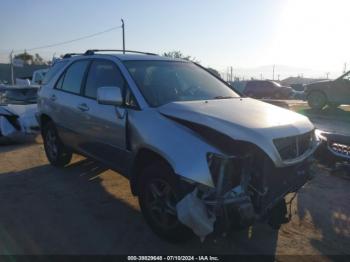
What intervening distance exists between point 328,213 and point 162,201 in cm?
217

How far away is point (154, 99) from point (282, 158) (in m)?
1.55

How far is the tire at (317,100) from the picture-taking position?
17.4 metres

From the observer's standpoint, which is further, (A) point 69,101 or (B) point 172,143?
(A) point 69,101

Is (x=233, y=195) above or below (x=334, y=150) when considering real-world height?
above

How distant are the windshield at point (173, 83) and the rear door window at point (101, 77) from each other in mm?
188

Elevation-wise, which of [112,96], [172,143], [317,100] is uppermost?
[112,96]

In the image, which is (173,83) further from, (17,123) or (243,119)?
(17,123)

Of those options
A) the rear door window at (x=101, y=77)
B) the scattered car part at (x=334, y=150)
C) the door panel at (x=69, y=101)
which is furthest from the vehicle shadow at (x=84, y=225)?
the scattered car part at (x=334, y=150)

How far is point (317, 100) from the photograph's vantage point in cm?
1762

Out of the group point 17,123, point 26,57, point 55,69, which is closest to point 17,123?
point 17,123

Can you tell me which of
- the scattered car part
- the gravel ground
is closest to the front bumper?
the gravel ground

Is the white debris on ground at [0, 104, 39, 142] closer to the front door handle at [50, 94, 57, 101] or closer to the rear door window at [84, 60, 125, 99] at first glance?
the front door handle at [50, 94, 57, 101]

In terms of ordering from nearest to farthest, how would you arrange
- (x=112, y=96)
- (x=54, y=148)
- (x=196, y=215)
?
(x=196, y=215), (x=112, y=96), (x=54, y=148)

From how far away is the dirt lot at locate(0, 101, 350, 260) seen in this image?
3898 millimetres
